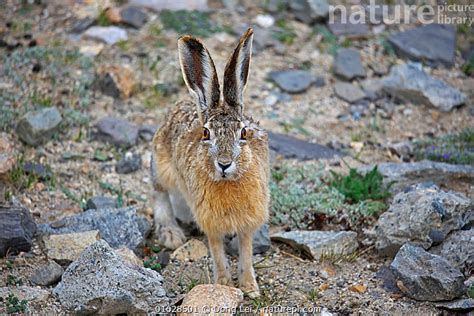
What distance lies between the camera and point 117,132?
29.9ft

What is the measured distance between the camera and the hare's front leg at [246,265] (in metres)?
6.56

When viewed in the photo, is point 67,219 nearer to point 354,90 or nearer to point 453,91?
point 354,90

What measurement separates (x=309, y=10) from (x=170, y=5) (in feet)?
6.99

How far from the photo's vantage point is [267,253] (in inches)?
284

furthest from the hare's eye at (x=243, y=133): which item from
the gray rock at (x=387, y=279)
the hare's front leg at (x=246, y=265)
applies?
the gray rock at (x=387, y=279)

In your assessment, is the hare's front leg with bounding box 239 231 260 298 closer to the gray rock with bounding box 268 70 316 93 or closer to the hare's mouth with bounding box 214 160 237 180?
the hare's mouth with bounding box 214 160 237 180

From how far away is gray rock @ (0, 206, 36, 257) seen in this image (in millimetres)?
6738

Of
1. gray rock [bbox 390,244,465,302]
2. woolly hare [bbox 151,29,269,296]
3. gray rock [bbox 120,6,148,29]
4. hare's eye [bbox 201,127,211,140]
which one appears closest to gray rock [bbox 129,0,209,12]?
gray rock [bbox 120,6,148,29]

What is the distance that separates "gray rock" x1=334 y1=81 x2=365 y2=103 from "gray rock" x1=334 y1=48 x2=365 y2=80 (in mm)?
160

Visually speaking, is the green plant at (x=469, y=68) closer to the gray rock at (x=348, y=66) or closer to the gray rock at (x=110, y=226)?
the gray rock at (x=348, y=66)

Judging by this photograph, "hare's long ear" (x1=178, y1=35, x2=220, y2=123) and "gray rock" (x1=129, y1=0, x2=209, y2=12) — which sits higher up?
"hare's long ear" (x1=178, y1=35, x2=220, y2=123)

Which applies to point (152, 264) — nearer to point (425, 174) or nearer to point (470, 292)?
point (470, 292)

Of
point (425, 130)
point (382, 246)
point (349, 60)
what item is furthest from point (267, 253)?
point (349, 60)

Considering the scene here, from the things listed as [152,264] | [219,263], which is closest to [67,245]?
[152,264]
